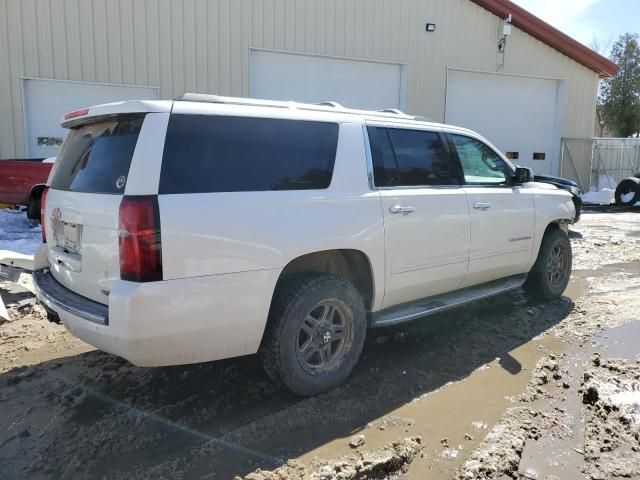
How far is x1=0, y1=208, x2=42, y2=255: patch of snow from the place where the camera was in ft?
25.3

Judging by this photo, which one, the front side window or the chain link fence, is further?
the chain link fence

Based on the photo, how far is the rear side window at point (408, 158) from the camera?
4.04 meters

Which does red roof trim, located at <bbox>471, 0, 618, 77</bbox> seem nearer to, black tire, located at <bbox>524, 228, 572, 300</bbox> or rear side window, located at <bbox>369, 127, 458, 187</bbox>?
black tire, located at <bbox>524, 228, 572, 300</bbox>

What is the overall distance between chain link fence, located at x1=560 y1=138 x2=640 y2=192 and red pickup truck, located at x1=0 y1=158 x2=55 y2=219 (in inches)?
598

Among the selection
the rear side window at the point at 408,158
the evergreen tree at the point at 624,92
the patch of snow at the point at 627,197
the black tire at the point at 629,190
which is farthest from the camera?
the evergreen tree at the point at 624,92

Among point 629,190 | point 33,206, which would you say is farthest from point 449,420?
point 629,190

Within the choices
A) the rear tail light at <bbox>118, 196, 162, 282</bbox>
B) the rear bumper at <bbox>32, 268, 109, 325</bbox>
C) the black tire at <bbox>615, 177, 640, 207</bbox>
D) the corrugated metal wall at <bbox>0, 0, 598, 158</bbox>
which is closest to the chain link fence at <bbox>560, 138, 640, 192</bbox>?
the black tire at <bbox>615, 177, 640, 207</bbox>

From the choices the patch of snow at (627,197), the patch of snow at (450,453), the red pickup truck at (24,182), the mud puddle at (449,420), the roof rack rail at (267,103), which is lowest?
the patch of snow at (450,453)

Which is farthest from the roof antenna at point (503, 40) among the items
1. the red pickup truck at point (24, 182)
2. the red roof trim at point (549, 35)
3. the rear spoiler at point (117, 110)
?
the rear spoiler at point (117, 110)

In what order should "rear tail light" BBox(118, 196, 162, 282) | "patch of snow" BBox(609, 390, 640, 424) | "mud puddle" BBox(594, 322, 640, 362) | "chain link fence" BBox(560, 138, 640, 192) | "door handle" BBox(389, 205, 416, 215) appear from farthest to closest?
"chain link fence" BBox(560, 138, 640, 192) → "mud puddle" BBox(594, 322, 640, 362) → "door handle" BBox(389, 205, 416, 215) → "patch of snow" BBox(609, 390, 640, 424) → "rear tail light" BBox(118, 196, 162, 282)

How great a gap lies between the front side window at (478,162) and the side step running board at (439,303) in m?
0.97

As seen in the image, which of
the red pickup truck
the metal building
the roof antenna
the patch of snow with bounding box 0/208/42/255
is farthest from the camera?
the roof antenna

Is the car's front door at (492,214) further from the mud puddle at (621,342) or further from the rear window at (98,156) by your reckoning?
the rear window at (98,156)

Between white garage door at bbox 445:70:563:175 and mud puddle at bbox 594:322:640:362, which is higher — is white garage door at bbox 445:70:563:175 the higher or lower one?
the higher one
